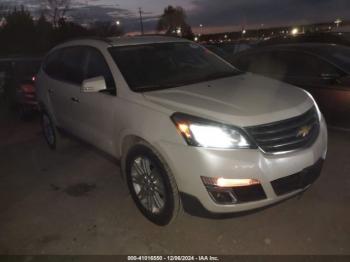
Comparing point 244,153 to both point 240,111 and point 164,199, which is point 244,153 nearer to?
point 240,111

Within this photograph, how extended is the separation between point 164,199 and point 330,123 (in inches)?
125

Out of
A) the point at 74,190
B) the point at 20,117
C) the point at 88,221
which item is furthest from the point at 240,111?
the point at 20,117

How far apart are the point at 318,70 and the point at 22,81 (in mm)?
6053

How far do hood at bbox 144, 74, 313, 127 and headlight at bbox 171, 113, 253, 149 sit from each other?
6 centimetres

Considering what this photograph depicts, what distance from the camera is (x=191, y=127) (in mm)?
2877

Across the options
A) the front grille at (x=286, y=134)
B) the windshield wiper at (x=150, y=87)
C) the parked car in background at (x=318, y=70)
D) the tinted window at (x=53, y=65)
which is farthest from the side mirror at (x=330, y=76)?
the tinted window at (x=53, y=65)

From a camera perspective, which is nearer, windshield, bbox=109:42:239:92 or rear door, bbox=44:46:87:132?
windshield, bbox=109:42:239:92

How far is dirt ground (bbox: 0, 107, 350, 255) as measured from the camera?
3076mm

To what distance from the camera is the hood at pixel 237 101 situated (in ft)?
9.51

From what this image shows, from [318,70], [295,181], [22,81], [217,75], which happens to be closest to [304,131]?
[295,181]

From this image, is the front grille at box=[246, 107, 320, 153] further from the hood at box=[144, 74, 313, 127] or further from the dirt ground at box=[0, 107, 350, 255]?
the dirt ground at box=[0, 107, 350, 255]

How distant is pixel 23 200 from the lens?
4.18 meters

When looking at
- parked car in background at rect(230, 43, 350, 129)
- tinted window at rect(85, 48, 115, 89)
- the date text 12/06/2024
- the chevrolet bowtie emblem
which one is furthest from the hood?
parked car in background at rect(230, 43, 350, 129)

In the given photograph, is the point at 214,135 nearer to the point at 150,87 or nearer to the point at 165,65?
the point at 150,87
